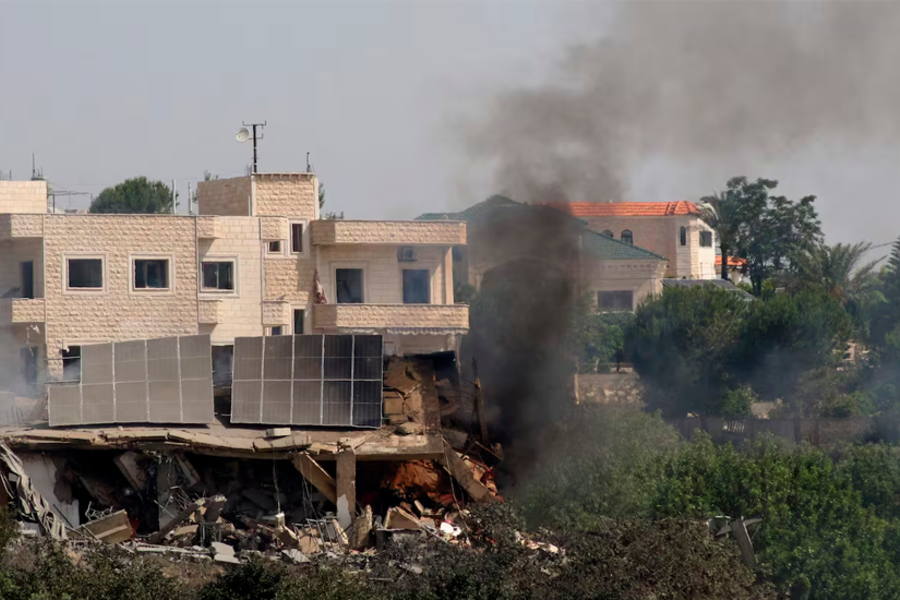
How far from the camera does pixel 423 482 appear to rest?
120ft

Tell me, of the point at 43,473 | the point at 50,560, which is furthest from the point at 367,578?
the point at 43,473

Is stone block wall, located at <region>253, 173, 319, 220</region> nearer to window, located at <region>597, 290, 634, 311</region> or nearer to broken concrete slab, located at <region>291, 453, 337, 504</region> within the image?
broken concrete slab, located at <region>291, 453, 337, 504</region>

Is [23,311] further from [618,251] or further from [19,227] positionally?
[618,251]

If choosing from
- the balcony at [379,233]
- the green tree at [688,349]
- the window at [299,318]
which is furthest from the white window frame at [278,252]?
the green tree at [688,349]

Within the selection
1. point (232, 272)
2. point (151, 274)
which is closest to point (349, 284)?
point (232, 272)

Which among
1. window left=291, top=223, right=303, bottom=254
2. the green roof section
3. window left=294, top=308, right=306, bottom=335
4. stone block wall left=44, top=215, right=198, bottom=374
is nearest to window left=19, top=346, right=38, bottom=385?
stone block wall left=44, top=215, right=198, bottom=374

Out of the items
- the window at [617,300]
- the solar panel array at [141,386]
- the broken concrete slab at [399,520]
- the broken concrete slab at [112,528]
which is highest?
the window at [617,300]

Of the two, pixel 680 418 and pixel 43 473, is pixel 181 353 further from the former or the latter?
pixel 680 418

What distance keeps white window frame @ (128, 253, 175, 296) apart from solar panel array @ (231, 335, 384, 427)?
7418 mm

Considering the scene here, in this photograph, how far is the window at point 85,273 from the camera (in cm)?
4353

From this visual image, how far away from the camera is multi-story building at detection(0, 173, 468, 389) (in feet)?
142

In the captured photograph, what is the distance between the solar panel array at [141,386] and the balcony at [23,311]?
7.58 metres

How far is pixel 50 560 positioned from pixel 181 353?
45.4ft

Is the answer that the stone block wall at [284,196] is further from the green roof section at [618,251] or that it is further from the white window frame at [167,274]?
the green roof section at [618,251]
